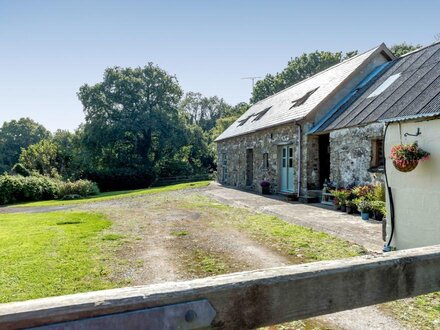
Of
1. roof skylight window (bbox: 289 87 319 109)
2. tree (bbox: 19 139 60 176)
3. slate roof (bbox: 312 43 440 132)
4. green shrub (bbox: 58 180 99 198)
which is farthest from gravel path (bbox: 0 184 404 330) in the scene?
tree (bbox: 19 139 60 176)

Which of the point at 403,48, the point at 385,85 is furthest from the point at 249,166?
the point at 403,48

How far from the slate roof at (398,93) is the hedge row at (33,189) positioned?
1596cm

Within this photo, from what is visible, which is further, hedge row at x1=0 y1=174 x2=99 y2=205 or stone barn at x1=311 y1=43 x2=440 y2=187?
hedge row at x1=0 y1=174 x2=99 y2=205

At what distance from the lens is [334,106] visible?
44.4ft

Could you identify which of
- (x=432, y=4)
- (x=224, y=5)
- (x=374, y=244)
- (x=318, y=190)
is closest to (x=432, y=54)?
(x=432, y=4)

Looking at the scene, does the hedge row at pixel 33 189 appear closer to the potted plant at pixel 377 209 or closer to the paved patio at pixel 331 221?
the paved patio at pixel 331 221

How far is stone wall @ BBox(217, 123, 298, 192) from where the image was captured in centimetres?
1487

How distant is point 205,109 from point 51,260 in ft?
204

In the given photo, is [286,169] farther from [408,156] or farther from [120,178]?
[120,178]

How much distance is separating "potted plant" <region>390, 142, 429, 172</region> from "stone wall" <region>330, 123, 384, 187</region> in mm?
4862

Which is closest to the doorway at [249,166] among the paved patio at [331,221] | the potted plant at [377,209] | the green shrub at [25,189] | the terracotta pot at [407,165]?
the paved patio at [331,221]

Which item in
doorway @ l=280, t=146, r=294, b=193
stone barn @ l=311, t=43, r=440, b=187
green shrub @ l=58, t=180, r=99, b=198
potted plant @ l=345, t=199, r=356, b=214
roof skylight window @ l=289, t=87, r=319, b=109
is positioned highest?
roof skylight window @ l=289, t=87, r=319, b=109

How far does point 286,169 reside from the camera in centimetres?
1531

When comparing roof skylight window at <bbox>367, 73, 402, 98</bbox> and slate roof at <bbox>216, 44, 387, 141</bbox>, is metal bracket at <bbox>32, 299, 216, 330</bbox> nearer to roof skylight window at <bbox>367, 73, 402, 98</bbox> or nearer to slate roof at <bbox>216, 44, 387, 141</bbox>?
roof skylight window at <bbox>367, 73, 402, 98</bbox>
